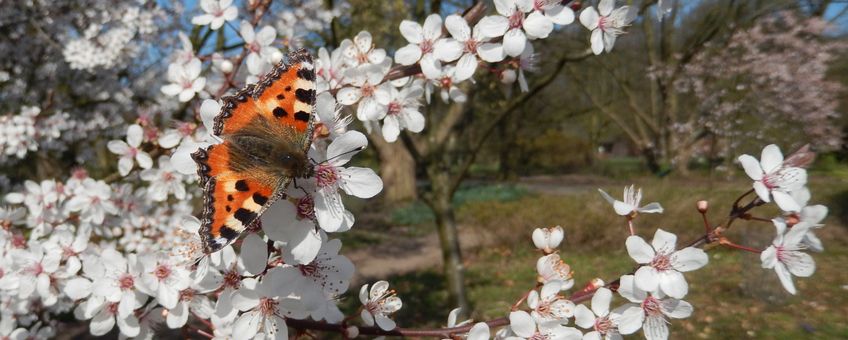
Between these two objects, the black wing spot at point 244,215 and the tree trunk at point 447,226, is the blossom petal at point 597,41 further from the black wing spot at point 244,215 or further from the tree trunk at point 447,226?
the tree trunk at point 447,226

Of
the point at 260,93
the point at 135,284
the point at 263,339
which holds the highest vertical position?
the point at 260,93

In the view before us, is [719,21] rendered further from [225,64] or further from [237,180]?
[237,180]

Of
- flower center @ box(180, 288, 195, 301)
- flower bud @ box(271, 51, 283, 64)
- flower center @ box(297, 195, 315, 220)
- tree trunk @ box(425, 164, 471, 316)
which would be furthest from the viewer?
tree trunk @ box(425, 164, 471, 316)

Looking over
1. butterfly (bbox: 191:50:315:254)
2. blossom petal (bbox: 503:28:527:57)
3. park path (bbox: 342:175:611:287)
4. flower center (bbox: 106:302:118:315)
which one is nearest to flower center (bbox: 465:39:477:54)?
blossom petal (bbox: 503:28:527:57)

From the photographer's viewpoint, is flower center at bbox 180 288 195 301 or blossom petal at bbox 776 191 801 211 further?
flower center at bbox 180 288 195 301

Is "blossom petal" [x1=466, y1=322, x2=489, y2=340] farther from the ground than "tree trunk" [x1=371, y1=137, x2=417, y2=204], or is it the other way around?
"blossom petal" [x1=466, y1=322, x2=489, y2=340]

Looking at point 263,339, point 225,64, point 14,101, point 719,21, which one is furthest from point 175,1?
point 719,21

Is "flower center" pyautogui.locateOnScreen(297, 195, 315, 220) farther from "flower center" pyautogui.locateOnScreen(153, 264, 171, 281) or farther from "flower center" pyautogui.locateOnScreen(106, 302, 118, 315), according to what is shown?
"flower center" pyautogui.locateOnScreen(106, 302, 118, 315)
